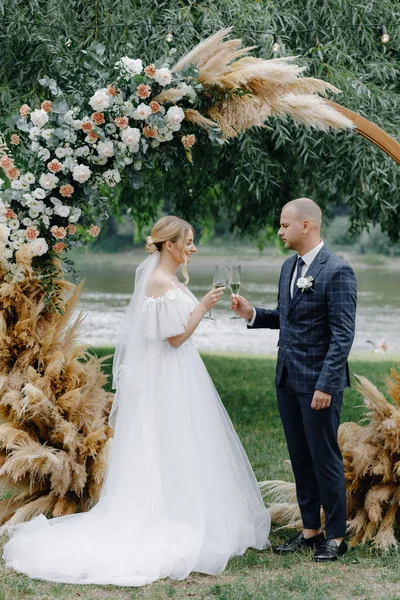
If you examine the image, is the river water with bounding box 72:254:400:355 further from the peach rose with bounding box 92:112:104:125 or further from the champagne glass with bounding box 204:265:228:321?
the champagne glass with bounding box 204:265:228:321

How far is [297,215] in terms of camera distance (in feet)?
15.2

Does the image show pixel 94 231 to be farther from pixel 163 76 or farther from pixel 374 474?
pixel 374 474

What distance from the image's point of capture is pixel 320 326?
182 inches

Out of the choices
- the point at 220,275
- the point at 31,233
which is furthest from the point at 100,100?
the point at 220,275

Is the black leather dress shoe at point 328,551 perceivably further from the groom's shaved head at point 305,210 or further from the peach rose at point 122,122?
the peach rose at point 122,122

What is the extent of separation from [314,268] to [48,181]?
1826 mm

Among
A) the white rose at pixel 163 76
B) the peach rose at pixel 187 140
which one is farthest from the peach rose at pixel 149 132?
the white rose at pixel 163 76

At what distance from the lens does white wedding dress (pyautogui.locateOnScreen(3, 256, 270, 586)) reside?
447 centimetres

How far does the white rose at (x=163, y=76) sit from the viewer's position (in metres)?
5.16

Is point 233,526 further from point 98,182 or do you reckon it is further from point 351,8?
point 351,8

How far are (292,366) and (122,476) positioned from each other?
1201 millimetres

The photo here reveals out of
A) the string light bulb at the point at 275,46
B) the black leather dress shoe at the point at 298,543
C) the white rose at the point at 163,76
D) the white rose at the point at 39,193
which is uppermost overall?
the string light bulb at the point at 275,46

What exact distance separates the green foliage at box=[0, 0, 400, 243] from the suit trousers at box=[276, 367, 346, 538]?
3.18 meters

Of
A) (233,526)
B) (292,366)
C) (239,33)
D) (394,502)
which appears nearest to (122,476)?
(233,526)
